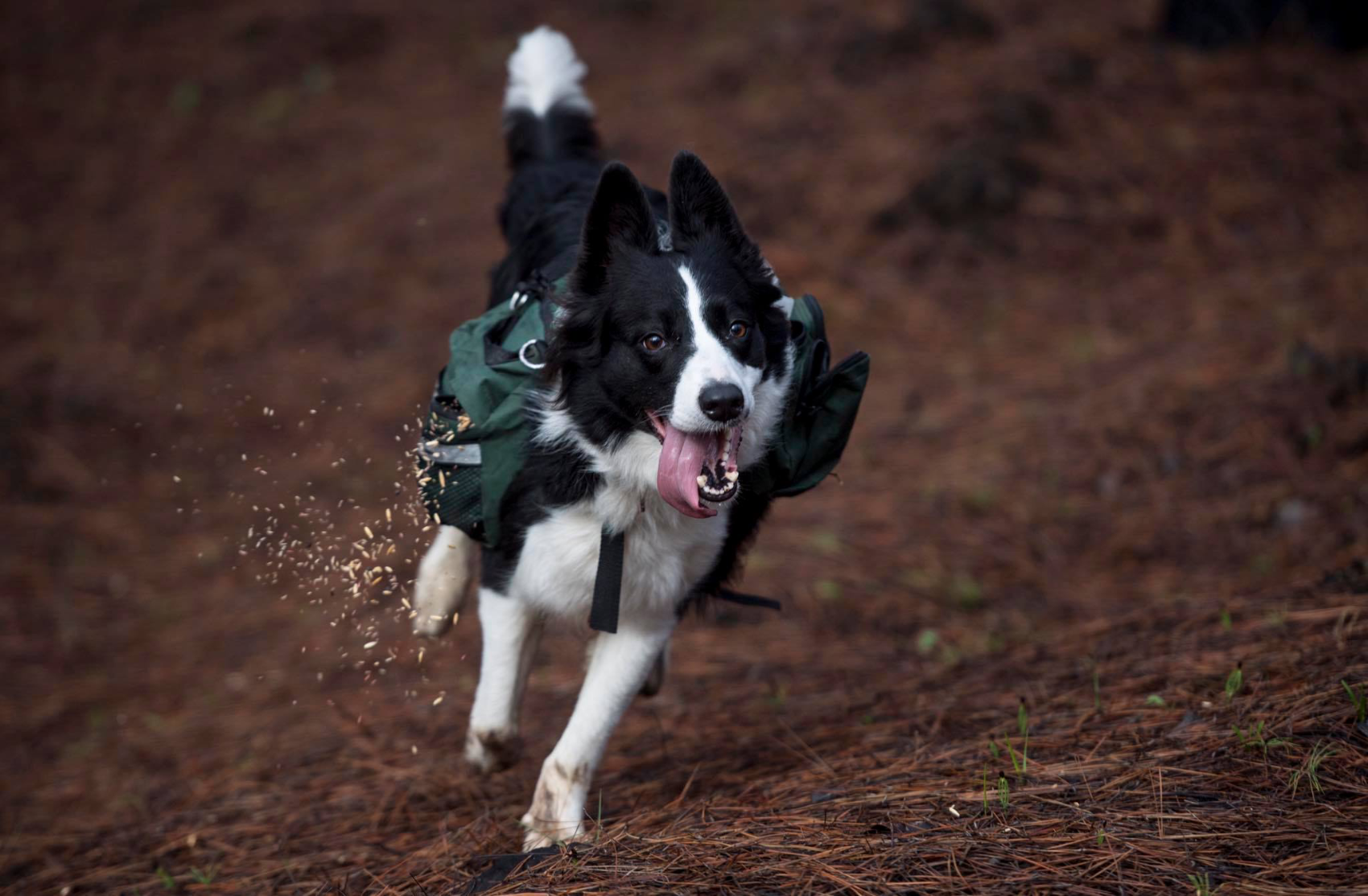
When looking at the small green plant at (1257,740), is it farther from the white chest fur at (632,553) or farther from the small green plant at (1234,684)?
the white chest fur at (632,553)

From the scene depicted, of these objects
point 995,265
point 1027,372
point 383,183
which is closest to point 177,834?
point 1027,372

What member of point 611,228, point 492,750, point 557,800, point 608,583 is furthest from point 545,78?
point 557,800

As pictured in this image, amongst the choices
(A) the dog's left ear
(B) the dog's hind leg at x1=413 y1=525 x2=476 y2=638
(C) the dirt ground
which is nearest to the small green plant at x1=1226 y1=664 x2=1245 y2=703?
(C) the dirt ground

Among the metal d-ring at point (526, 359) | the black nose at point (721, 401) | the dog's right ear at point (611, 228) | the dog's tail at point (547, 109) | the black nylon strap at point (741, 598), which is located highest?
the dog's tail at point (547, 109)

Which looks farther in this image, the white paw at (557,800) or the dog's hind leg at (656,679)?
the dog's hind leg at (656,679)

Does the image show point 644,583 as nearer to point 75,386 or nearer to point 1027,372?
point 1027,372

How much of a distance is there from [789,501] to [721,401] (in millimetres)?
4039

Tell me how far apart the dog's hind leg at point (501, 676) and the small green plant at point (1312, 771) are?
2.05m

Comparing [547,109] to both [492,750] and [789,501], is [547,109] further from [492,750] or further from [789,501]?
[789,501]

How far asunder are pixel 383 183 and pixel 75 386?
3.21 m

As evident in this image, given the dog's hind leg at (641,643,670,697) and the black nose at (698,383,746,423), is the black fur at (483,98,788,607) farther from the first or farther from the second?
the dog's hind leg at (641,643,670,697)

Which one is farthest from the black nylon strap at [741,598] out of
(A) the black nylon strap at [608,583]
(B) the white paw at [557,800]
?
(B) the white paw at [557,800]

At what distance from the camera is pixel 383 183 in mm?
10438

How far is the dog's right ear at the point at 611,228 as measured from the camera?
10.5 ft
